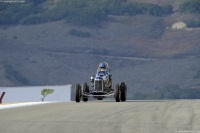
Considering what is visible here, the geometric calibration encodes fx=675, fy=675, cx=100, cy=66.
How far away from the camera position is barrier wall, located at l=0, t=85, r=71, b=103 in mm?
41812

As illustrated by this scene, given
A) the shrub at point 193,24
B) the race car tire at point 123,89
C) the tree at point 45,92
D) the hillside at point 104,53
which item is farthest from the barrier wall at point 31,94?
the shrub at point 193,24

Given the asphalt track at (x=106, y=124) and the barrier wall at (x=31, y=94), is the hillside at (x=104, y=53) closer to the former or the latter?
the barrier wall at (x=31, y=94)

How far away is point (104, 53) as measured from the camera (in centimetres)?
17938

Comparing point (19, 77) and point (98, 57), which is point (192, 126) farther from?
point (98, 57)

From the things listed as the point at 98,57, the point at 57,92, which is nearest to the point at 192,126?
the point at 57,92

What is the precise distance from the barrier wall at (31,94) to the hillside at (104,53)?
363 feet

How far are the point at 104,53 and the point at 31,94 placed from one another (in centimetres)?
13656

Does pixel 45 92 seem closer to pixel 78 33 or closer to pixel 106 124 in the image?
pixel 106 124

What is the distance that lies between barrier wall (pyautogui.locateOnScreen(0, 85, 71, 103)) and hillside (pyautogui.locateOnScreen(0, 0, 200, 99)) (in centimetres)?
11054

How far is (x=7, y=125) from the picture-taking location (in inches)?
600

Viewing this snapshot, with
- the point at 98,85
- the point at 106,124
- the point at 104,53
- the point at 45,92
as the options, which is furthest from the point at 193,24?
the point at 106,124

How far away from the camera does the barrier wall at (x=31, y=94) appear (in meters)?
41.8

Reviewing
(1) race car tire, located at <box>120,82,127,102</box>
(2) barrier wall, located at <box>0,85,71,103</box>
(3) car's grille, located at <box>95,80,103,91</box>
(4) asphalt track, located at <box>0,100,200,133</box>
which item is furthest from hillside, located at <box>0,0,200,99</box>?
(4) asphalt track, located at <box>0,100,200,133</box>

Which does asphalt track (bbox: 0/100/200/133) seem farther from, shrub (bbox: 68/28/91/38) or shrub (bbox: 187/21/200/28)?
shrub (bbox: 187/21/200/28)
